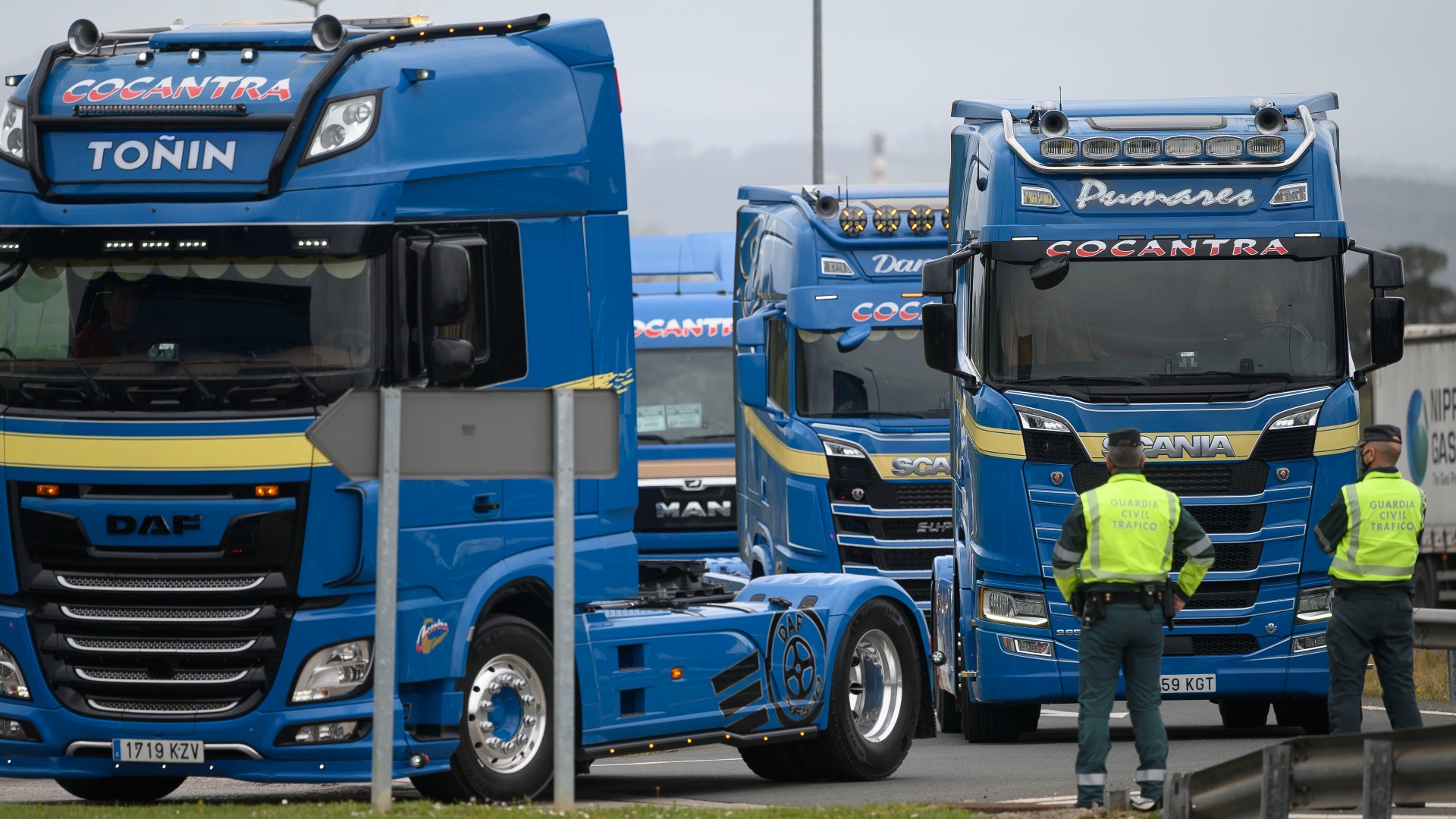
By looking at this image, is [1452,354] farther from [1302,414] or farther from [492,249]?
[492,249]

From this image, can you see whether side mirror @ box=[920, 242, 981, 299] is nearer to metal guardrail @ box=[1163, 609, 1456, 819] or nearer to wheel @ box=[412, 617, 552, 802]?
wheel @ box=[412, 617, 552, 802]

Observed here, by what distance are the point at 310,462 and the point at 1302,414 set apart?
6.31m

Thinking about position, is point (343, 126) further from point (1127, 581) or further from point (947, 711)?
point (947, 711)

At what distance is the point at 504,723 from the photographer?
11156 millimetres

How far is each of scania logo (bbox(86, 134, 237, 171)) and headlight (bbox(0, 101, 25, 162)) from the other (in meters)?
0.42

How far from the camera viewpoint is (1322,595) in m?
14.0

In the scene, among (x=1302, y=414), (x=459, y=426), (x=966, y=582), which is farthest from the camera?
(x=966, y=582)

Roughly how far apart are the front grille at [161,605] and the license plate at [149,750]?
0.36 ft

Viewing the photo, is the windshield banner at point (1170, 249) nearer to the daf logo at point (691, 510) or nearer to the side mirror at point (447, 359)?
the side mirror at point (447, 359)

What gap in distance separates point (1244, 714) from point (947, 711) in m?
2.07

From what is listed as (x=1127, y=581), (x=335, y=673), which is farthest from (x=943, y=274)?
(x=335, y=673)

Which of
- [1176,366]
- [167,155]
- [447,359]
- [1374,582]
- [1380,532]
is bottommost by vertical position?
[1374,582]

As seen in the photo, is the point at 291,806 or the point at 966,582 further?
the point at 966,582

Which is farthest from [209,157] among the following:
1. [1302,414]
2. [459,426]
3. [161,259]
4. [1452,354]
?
[1452,354]
